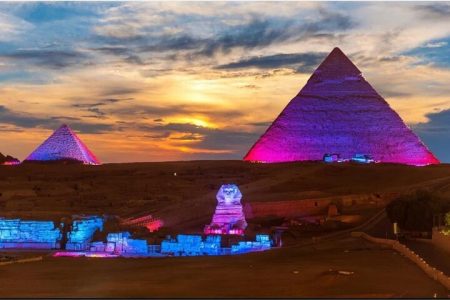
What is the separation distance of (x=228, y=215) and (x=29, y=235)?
7.33 metres

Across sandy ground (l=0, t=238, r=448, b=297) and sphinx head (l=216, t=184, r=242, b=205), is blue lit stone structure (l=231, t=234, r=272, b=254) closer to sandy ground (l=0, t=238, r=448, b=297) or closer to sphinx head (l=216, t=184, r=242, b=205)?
sandy ground (l=0, t=238, r=448, b=297)

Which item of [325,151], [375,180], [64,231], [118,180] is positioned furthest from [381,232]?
[325,151]

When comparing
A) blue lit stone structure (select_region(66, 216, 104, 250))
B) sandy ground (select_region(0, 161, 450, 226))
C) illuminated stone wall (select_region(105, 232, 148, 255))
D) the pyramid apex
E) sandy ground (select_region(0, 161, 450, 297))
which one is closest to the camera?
sandy ground (select_region(0, 161, 450, 297))

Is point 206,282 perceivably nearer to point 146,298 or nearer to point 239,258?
point 146,298

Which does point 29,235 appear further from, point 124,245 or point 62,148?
point 62,148

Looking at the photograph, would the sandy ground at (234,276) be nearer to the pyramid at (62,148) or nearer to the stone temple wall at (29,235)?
the stone temple wall at (29,235)

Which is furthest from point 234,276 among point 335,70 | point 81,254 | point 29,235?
point 335,70

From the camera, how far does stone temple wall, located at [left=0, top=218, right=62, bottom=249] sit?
27969 millimetres

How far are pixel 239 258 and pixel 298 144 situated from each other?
46186 millimetres

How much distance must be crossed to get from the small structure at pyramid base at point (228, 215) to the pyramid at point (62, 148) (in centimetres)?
4169

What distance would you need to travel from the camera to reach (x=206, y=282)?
1883cm

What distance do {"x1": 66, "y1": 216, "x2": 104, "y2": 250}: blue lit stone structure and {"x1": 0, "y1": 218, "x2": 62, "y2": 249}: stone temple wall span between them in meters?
0.48

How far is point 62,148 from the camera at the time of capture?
69.7 metres

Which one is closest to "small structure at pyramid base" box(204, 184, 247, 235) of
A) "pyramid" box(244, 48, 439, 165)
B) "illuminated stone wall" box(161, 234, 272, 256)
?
"illuminated stone wall" box(161, 234, 272, 256)
